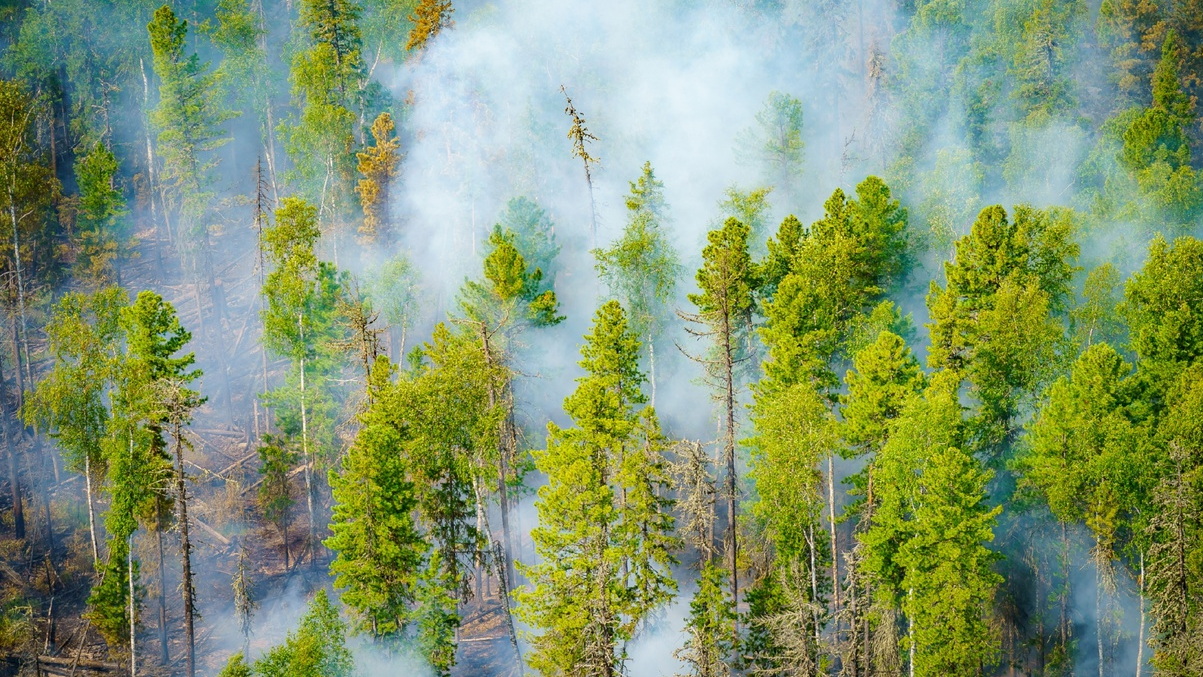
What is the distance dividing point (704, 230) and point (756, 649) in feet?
89.7

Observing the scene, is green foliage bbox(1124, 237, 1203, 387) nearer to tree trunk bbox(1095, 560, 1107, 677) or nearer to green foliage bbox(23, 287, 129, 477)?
tree trunk bbox(1095, 560, 1107, 677)

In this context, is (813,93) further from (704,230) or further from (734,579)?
(734,579)

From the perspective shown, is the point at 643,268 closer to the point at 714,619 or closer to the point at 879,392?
the point at 879,392

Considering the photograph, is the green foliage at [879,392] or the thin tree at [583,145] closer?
the green foliage at [879,392]

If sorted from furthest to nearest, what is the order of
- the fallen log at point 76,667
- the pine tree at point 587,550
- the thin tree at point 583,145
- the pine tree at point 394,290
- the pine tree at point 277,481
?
the pine tree at point 394,290 < the thin tree at point 583,145 < the pine tree at point 277,481 < the fallen log at point 76,667 < the pine tree at point 587,550

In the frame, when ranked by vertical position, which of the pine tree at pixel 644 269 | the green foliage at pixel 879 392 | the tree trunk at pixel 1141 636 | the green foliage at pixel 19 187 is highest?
the green foliage at pixel 19 187

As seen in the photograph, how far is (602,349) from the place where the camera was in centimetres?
4378

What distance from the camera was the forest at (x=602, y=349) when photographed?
134 ft

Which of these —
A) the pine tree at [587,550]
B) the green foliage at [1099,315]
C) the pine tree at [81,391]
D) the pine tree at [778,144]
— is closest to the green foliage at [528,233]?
the pine tree at [778,144]

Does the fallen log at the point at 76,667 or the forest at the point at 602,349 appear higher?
the forest at the point at 602,349

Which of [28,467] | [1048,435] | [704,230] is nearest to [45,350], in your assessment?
[28,467]

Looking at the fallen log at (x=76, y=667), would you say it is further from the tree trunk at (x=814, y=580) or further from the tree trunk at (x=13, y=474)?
the tree trunk at (x=814, y=580)

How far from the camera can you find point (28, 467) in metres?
56.0

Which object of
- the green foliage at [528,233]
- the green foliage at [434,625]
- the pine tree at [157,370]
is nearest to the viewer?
the pine tree at [157,370]
